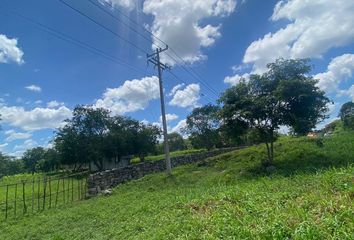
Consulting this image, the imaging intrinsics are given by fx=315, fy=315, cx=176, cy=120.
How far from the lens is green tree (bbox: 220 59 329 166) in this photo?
666 inches

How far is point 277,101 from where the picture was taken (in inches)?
682

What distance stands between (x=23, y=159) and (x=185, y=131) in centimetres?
4199

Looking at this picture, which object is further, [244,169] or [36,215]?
[244,169]

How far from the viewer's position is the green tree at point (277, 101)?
16922 millimetres

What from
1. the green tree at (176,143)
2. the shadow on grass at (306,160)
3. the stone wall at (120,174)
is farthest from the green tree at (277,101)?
the green tree at (176,143)

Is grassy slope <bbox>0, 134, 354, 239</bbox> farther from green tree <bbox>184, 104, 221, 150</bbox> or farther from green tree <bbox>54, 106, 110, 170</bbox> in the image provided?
green tree <bbox>184, 104, 221, 150</bbox>

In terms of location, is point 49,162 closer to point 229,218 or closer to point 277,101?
point 277,101

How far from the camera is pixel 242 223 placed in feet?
18.6

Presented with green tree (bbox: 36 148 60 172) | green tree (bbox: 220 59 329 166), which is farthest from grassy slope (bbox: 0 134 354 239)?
green tree (bbox: 36 148 60 172)

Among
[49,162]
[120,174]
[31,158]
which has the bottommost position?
[120,174]

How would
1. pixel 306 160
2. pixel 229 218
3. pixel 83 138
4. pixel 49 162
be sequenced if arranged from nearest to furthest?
pixel 229 218 < pixel 306 160 < pixel 83 138 < pixel 49 162

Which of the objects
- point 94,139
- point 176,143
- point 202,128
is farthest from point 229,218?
point 176,143

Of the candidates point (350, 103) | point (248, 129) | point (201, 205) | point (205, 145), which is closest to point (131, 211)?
point (201, 205)

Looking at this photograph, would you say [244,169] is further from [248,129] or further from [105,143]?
[105,143]
